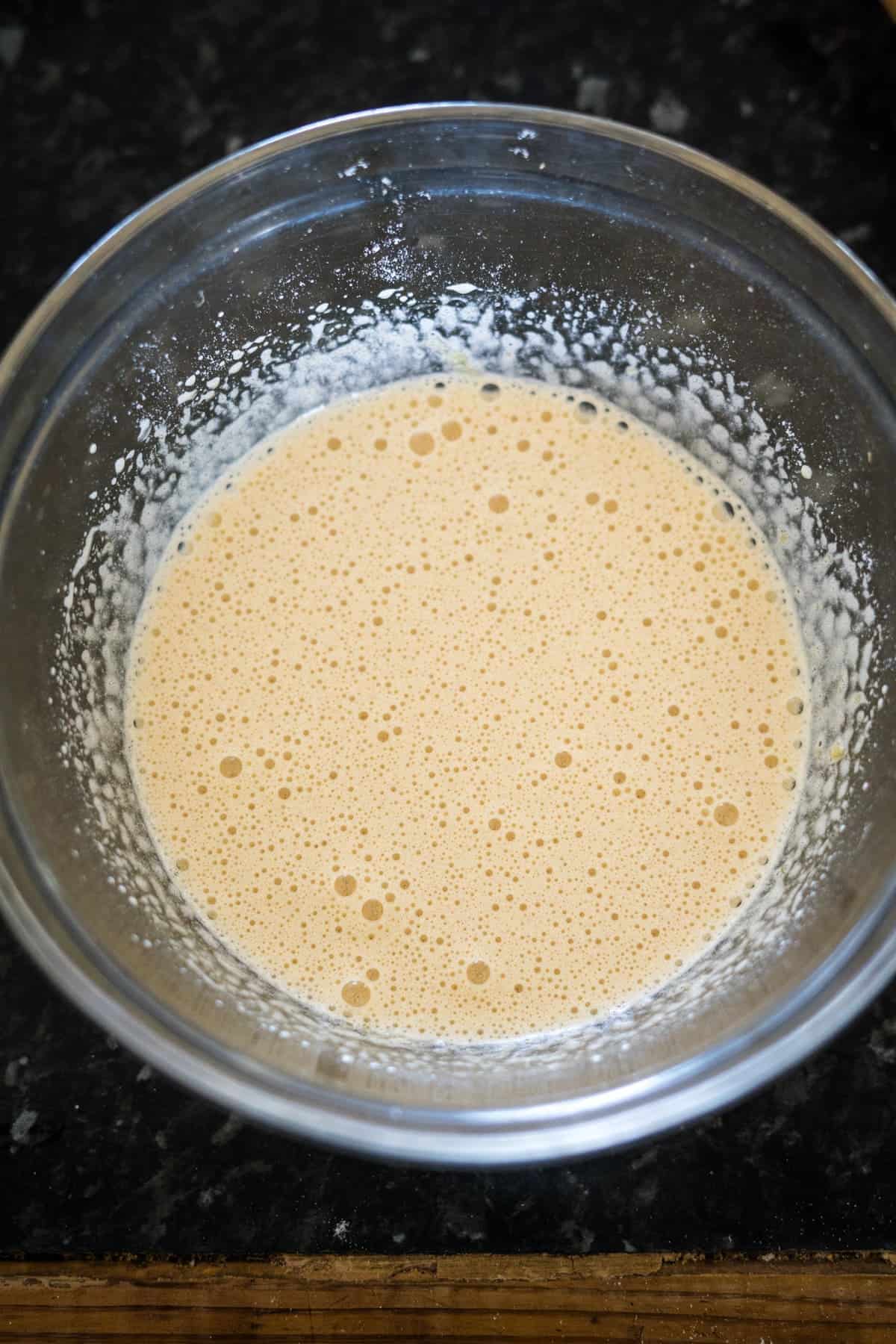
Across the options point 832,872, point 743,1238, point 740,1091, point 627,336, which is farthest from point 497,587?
point 743,1238

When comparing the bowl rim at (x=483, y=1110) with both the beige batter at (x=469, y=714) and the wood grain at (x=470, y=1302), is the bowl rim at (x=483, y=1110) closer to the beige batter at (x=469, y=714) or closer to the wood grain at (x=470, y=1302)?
the beige batter at (x=469, y=714)

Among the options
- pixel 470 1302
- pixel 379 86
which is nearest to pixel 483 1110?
pixel 470 1302

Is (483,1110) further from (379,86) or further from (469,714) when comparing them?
(379,86)

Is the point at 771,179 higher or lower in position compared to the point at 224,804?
higher

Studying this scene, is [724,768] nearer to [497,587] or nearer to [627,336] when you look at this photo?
[497,587]

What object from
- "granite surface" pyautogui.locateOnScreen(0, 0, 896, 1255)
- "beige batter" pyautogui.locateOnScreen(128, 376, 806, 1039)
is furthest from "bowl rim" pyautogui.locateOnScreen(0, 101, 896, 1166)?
"granite surface" pyautogui.locateOnScreen(0, 0, 896, 1255)

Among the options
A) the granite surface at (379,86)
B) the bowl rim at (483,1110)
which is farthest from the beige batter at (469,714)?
the granite surface at (379,86)
